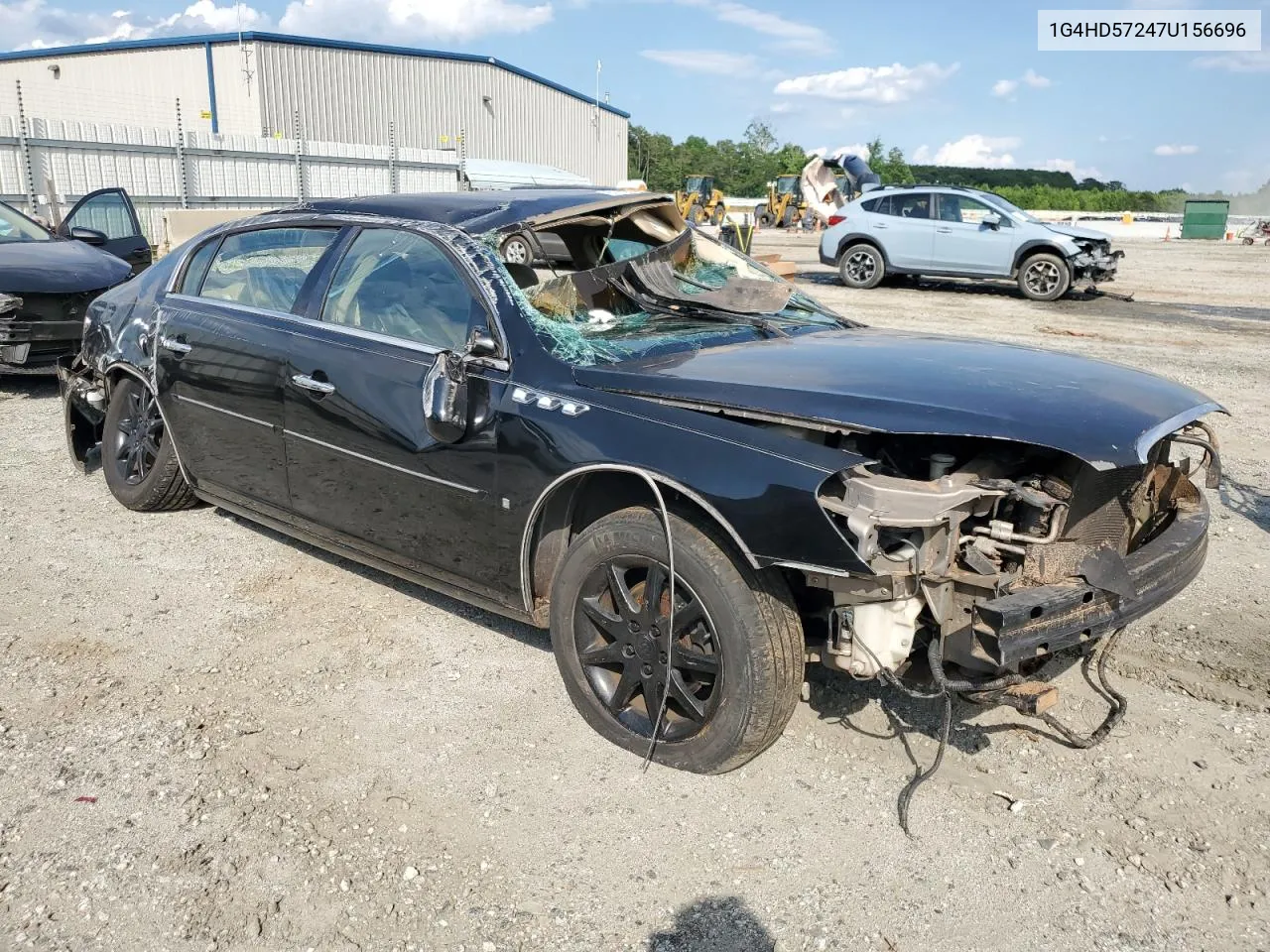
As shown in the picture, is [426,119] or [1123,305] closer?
[1123,305]

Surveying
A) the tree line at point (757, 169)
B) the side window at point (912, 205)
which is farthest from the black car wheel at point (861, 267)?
the tree line at point (757, 169)

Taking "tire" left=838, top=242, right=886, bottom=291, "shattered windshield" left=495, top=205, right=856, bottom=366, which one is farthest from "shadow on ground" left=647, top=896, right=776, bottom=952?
"tire" left=838, top=242, right=886, bottom=291

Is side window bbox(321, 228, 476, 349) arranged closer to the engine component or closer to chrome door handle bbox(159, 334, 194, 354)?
chrome door handle bbox(159, 334, 194, 354)

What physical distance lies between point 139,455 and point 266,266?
145cm

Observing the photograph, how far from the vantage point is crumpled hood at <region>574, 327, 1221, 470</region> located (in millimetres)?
2805

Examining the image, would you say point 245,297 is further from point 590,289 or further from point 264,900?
point 264,900

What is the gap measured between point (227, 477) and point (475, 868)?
2573 millimetres

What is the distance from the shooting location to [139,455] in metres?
5.28

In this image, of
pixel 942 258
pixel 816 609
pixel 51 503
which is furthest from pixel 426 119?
pixel 816 609

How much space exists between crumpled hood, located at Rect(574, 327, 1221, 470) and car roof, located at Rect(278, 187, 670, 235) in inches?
37.0

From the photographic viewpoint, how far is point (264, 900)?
263 cm

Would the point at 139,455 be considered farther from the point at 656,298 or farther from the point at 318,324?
the point at 656,298

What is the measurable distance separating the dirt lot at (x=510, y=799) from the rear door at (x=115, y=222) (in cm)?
696

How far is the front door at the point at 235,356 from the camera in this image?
4.24 meters
